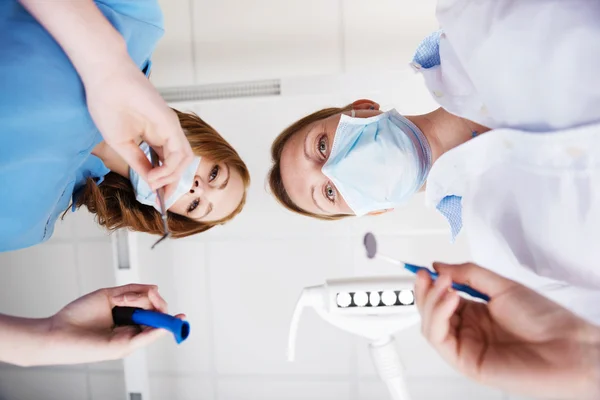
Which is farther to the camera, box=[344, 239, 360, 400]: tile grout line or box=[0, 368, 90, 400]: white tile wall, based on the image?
box=[0, 368, 90, 400]: white tile wall

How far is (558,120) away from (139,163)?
0.73 m

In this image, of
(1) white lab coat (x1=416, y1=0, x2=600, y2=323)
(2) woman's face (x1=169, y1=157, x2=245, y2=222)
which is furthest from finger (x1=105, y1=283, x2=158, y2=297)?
(1) white lab coat (x1=416, y1=0, x2=600, y2=323)

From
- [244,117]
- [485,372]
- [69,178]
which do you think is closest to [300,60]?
[244,117]

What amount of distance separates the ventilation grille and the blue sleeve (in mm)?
501

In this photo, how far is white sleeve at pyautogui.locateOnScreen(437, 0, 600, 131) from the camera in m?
0.73

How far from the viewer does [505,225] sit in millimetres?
913

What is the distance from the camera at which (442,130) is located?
116 centimetres

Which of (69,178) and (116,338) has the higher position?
(69,178)

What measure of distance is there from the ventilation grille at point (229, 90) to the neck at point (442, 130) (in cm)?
54

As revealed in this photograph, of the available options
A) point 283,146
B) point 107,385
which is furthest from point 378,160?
point 107,385

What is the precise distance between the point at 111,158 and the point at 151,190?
0.49 ft

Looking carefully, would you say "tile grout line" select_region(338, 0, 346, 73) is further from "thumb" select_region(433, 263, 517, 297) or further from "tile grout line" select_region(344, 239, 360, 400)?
"thumb" select_region(433, 263, 517, 297)

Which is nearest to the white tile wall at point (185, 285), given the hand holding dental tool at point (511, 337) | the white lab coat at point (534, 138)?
the white lab coat at point (534, 138)

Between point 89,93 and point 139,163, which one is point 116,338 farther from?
point 89,93
